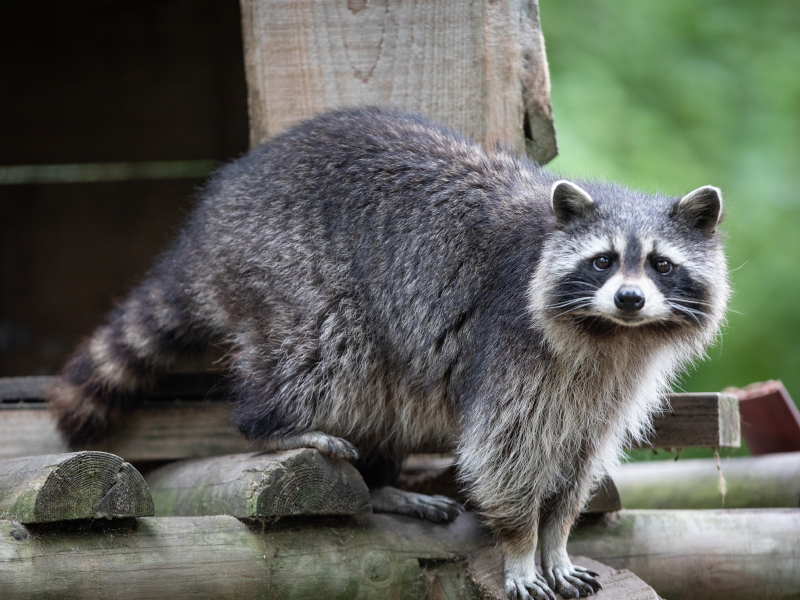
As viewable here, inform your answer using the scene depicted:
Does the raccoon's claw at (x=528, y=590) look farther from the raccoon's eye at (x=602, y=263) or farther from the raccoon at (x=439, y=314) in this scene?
the raccoon's eye at (x=602, y=263)

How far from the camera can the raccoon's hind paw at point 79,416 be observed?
3521 millimetres

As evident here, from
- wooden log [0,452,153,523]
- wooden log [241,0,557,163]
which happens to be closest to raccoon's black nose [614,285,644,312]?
wooden log [241,0,557,163]

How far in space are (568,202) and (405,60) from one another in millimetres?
1152

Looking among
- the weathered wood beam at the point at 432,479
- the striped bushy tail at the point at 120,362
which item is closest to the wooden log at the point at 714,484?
the weathered wood beam at the point at 432,479

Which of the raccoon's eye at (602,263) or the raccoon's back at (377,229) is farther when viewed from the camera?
the raccoon's back at (377,229)

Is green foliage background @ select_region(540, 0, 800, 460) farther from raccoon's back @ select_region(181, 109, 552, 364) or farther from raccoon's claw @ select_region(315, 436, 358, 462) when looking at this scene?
raccoon's claw @ select_region(315, 436, 358, 462)

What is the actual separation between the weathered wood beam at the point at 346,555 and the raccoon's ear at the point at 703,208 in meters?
1.18

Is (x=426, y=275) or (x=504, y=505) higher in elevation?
(x=426, y=275)

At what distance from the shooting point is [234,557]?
2.60 m

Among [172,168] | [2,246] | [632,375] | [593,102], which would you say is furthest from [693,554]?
[2,246]

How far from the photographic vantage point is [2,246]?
6.07m

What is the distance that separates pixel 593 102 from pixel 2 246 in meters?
3.92

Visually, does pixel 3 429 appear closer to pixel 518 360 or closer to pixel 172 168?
pixel 518 360

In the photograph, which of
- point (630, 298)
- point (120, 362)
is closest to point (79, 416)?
point (120, 362)
